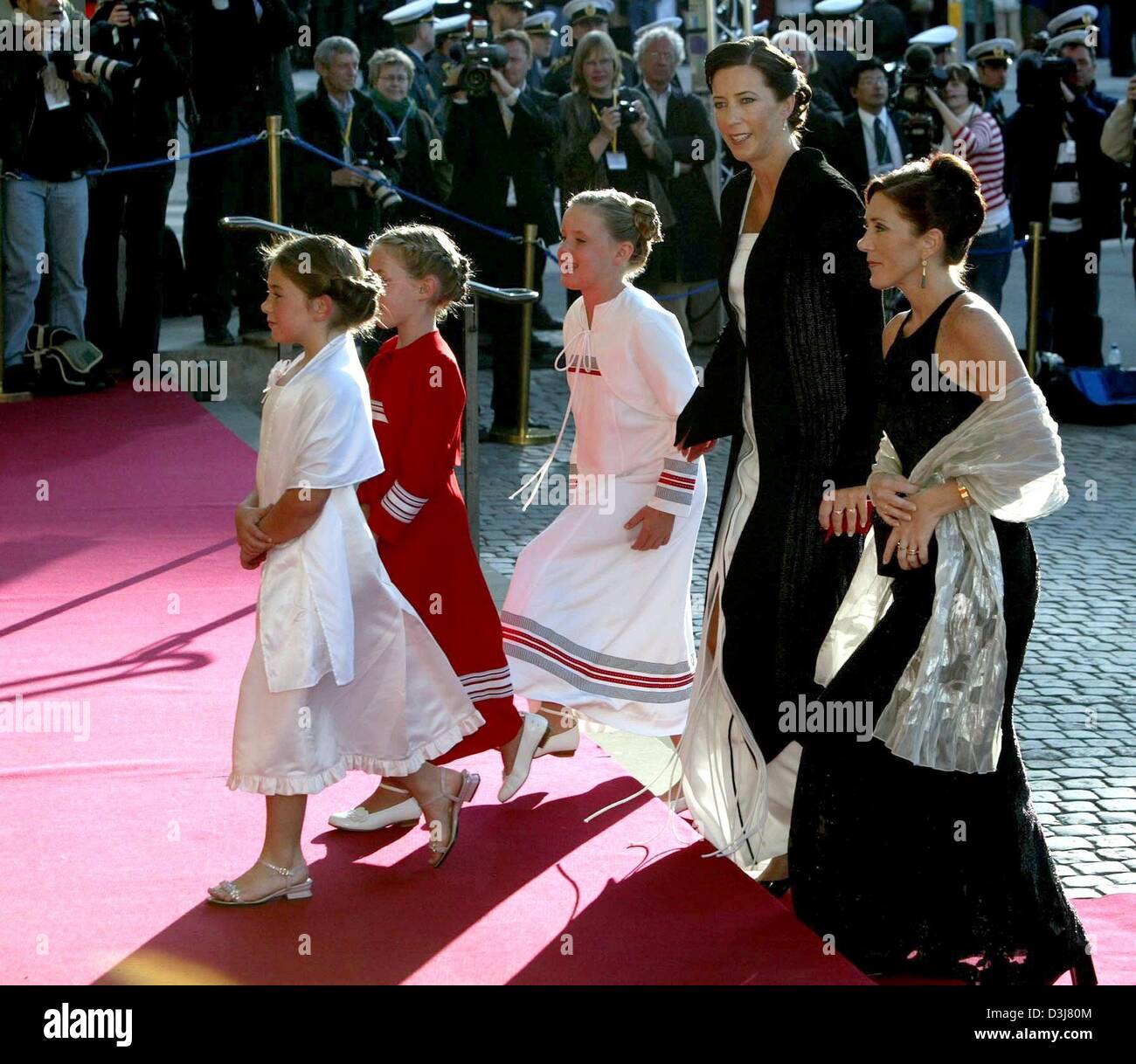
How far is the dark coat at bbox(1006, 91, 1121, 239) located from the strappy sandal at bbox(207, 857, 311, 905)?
29.1 feet

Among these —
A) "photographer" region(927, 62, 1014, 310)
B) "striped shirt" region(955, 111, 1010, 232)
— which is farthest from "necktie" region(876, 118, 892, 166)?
"striped shirt" region(955, 111, 1010, 232)

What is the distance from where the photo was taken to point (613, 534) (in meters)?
4.90

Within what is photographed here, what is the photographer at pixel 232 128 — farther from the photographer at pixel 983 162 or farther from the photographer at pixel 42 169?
the photographer at pixel 983 162

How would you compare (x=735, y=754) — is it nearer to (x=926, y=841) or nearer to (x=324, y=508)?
(x=926, y=841)

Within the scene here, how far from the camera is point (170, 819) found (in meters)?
4.43

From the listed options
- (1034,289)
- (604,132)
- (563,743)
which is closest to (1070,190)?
(1034,289)

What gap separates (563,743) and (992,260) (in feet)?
23.9

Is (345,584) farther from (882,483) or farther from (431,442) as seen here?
(882,483)

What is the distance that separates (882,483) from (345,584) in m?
1.14

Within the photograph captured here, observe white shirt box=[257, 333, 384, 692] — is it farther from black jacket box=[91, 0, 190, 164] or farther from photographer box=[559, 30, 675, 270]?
photographer box=[559, 30, 675, 270]

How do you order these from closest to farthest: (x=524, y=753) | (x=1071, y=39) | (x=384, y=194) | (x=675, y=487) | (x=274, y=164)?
(x=524, y=753) < (x=675, y=487) < (x=274, y=164) < (x=384, y=194) < (x=1071, y=39)

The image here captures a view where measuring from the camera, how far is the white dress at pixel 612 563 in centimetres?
487

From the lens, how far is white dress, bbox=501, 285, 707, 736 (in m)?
4.87
